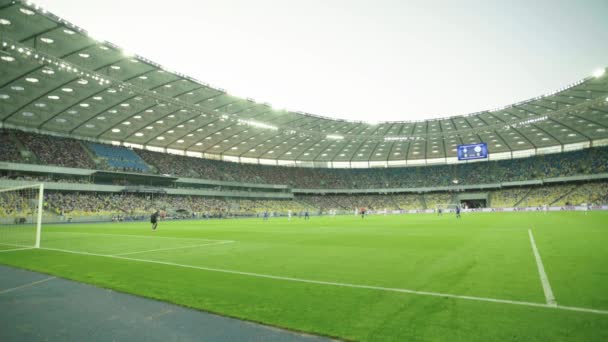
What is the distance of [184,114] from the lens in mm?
45375

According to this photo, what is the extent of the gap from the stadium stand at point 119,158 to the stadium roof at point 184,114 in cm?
212

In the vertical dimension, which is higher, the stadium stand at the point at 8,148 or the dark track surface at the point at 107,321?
the stadium stand at the point at 8,148

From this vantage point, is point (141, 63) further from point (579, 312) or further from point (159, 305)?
point (579, 312)

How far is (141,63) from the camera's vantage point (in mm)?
30234

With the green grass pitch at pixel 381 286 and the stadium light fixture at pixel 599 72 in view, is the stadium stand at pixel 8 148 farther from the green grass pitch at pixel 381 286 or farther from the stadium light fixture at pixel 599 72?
the stadium light fixture at pixel 599 72

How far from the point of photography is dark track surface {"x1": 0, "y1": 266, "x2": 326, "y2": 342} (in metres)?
4.12

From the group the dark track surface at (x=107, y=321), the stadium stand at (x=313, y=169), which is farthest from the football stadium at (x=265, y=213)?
the stadium stand at (x=313, y=169)

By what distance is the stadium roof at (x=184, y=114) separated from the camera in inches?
1058

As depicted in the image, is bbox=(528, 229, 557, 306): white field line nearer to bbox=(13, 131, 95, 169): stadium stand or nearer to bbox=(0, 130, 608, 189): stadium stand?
bbox=(0, 130, 608, 189): stadium stand

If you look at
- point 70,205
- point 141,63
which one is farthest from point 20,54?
point 70,205

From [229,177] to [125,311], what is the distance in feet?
217

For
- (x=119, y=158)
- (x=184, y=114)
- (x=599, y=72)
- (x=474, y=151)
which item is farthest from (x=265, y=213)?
(x=599, y=72)

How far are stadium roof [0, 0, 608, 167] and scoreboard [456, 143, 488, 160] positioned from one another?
846 cm

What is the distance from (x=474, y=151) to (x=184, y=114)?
3928 centimetres
